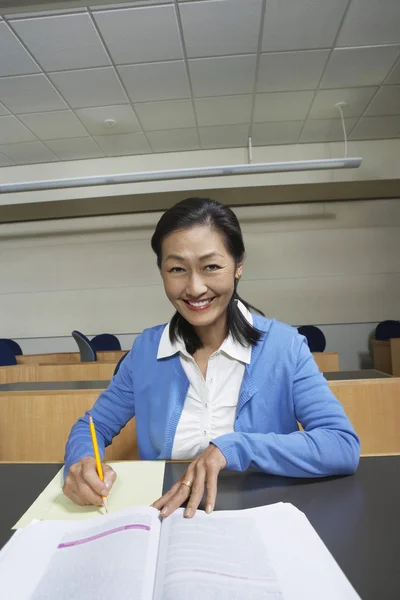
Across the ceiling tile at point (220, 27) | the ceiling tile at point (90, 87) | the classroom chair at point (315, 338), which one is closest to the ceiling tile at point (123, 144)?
the ceiling tile at point (90, 87)

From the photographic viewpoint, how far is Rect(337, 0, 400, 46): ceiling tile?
285 centimetres

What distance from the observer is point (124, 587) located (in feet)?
1.53

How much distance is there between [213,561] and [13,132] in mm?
4876

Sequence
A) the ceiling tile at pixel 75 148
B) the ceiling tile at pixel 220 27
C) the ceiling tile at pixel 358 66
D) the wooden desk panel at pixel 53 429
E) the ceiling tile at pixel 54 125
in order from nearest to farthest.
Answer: the wooden desk panel at pixel 53 429 → the ceiling tile at pixel 220 27 → the ceiling tile at pixel 358 66 → the ceiling tile at pixel 54 125 → the ceiling tile at pixel 75 148

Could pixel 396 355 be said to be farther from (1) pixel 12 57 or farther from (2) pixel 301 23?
(1) pixel 12 57

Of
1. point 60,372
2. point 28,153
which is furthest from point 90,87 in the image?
point 60,372

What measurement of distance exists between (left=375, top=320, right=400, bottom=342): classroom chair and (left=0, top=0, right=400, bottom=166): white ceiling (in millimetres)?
2453

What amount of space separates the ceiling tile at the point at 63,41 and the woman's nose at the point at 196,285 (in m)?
2.79

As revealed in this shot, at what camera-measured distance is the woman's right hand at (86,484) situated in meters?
0.72

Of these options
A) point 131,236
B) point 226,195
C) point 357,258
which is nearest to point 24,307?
point 131,236

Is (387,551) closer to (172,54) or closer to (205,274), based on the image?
(205,274)

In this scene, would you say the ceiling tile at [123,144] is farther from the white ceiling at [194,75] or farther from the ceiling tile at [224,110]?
the ceiling tile at [224,110]

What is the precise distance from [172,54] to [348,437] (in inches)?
133

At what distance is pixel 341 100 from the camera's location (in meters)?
4.06
